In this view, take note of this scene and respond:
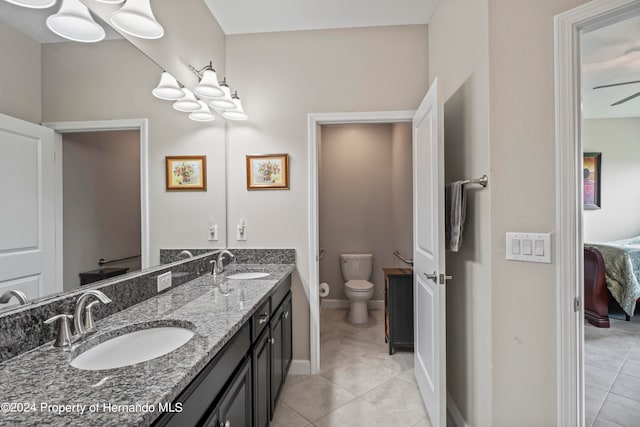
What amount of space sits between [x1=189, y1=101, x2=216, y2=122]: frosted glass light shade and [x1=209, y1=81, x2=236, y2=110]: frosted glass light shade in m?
0.07

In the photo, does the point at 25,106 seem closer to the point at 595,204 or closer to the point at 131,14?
the point at 131,14

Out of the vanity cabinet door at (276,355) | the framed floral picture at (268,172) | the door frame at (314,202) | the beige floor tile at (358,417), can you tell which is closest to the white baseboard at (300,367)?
the door frame at (314,202)

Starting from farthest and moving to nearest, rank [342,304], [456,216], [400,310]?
[342,304] < [400,310] < [456,216]

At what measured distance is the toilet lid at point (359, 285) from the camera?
3279mm

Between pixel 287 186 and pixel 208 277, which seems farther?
pixel 287 186

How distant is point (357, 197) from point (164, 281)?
2.77 m

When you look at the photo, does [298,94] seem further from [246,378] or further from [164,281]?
[246,378]

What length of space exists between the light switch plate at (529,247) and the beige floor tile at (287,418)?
152 cm

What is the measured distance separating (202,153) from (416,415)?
2.27 metres

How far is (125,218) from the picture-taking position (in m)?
1.38

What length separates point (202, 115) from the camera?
207cm

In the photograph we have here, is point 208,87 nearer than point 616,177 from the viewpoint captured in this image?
Yes

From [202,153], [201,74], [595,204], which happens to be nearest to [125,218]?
[202,153]

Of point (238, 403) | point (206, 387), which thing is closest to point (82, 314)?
point (206, 387)
